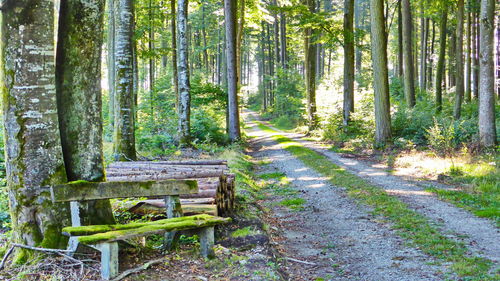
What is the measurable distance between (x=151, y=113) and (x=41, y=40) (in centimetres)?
2257

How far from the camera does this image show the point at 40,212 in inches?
191

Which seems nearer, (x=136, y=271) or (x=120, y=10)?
(x=136, y=271)

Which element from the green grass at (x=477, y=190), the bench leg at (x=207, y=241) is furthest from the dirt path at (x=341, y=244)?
the green grass at (x=477, y=190)

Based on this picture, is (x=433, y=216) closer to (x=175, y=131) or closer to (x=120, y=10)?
(x=120, y=10)

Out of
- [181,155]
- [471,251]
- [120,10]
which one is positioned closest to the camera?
[471,251]

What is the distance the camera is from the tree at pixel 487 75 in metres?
15.5

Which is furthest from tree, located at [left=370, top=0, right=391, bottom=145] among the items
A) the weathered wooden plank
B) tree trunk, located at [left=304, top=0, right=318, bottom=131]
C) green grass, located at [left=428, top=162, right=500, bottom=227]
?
the weathered wooden plank

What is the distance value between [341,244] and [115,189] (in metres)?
4.18

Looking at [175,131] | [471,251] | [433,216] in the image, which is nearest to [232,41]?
[175,131]

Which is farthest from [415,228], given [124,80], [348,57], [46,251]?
[348,57]

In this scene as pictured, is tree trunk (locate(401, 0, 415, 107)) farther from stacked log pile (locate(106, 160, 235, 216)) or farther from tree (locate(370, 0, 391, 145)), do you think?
stacked log pile (locate(106, 160, 235, 216))

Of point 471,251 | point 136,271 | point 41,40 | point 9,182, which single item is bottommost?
point 471,251

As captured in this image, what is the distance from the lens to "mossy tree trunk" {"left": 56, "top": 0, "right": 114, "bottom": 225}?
5.14 m

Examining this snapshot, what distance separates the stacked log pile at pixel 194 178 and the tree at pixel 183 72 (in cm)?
866
